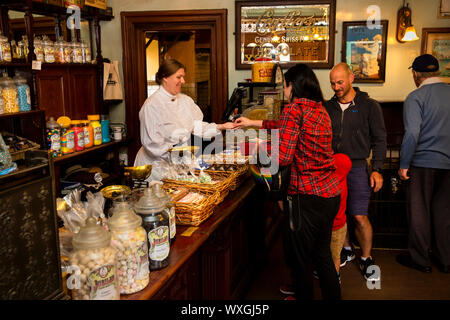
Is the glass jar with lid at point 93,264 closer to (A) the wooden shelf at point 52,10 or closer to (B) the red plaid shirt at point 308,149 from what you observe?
(B) the red plaid shirt at point 308,149

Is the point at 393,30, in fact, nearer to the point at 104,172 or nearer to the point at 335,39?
the point at 335,39

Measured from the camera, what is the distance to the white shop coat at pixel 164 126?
3510 mm

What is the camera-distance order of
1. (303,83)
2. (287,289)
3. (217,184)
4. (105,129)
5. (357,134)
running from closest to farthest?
(303,83) → (217,184) → (287,289) → (357,134) → (105,129)

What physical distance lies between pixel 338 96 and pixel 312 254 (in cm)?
141

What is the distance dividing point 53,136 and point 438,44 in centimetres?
403

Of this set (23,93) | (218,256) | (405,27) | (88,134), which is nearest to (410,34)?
(405,27)

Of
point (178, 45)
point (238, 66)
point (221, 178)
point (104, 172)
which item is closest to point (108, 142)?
point (104, 172)

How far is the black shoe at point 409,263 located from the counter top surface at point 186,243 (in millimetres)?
1836

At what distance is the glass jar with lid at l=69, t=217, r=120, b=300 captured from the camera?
1.26 m

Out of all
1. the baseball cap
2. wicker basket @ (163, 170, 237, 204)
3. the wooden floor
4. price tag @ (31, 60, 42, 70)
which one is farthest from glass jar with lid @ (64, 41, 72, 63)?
the baseball cap

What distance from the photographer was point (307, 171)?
93.6 inches

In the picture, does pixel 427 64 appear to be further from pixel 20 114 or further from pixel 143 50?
pixel 20 114

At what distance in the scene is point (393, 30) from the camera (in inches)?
178

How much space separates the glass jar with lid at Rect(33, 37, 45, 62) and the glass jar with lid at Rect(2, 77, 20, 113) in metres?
0.48
